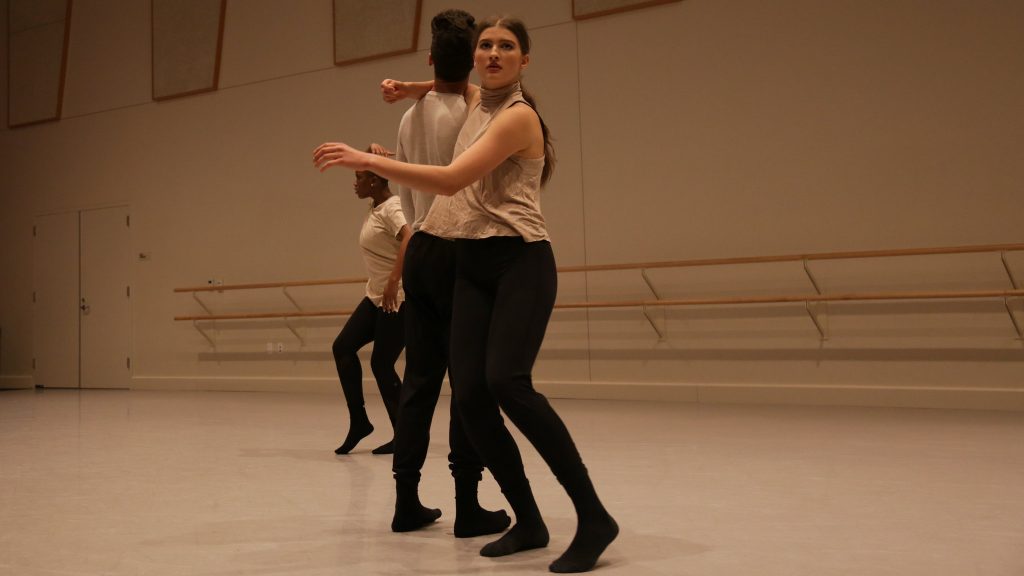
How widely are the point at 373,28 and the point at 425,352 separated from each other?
21.3 feet

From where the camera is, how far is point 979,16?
5980 mm

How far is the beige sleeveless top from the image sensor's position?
7.34ft

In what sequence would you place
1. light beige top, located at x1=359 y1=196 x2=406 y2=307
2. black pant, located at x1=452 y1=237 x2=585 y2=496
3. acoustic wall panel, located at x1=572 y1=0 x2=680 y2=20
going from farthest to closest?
acoustic wall panel, located at x1=572 y1=0 x2=680 y2=20, light beige top, located at x1=359 y1=196 x2=406 y2=307, black pant, located at x1=452 y1=237 x2=585 y2=496

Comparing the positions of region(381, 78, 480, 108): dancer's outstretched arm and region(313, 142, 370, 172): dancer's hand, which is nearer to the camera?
region(313, 142, 370, 172): dancer's hand

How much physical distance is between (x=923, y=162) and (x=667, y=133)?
70.4 inches

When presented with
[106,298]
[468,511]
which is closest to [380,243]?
[468,511]

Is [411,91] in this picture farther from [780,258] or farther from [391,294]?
[780,258]

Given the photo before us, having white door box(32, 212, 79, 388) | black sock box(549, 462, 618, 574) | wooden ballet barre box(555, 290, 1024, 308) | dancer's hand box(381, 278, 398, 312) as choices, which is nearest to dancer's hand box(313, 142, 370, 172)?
black sock box(549, 462, 618, 574)

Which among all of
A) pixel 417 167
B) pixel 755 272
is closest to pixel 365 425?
pixel 417 167

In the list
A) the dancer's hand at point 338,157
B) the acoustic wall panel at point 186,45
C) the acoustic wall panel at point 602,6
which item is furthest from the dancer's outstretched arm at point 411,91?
the acoustic wall panel at point 186,45

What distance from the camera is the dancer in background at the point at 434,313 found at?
8.31ft

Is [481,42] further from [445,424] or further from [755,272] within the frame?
[755,272]

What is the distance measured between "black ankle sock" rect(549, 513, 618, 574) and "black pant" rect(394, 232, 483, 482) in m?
0.48

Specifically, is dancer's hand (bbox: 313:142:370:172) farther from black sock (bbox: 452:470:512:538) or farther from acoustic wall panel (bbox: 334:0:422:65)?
acoustic wall panel (bbox: 334:0:422:65)
